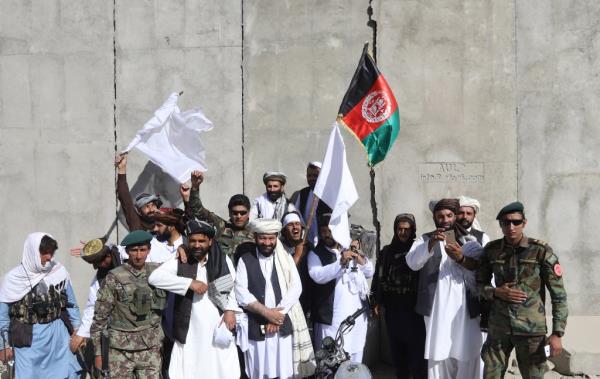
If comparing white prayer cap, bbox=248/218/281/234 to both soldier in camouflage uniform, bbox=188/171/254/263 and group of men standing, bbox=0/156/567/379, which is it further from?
soldier in camouflage uniform, bbox=188/171/254/263

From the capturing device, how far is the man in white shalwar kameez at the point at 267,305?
5590 mm

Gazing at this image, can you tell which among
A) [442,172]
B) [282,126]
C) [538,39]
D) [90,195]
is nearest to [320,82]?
[282,126]

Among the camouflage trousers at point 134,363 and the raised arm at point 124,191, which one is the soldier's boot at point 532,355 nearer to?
the camouflage trousers at point 134,363

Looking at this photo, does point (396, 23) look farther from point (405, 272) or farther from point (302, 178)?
point (405, 272)

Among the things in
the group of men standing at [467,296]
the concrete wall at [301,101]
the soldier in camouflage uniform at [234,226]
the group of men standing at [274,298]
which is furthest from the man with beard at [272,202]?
the group of men standing at [467,296]

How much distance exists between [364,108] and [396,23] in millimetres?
1289

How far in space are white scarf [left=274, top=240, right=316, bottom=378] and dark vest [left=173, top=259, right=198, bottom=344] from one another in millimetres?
704

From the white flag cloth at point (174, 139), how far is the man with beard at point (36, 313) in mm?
1585

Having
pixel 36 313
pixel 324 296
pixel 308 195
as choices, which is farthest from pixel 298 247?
pixel 36 313

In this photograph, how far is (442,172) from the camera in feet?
24.1

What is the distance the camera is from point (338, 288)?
5.98 meters

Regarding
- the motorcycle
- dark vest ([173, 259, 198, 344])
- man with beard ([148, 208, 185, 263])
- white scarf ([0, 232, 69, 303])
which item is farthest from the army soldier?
the motorcycle

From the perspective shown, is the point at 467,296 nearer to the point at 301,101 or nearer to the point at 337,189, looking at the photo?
the point at 337,189

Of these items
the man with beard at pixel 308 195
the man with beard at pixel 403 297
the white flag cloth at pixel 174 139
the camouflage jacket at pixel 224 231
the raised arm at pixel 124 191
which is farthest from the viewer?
the white flag cloth at pixel 174 139
